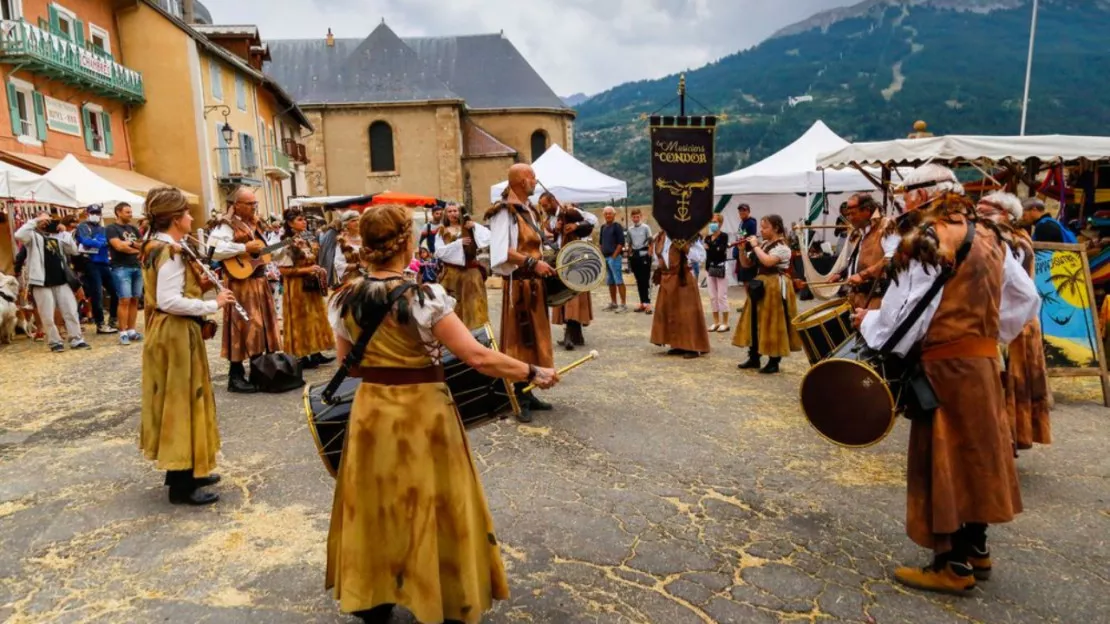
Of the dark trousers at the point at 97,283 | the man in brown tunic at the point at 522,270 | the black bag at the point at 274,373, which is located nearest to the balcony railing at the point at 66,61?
the dark trousers at the point at 97,283

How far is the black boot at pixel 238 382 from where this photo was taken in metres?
6.76

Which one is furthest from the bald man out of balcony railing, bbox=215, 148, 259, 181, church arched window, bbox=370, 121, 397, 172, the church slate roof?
church arched window, bbox=370, 121, 397, 172

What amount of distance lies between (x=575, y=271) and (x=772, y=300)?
2.53 m

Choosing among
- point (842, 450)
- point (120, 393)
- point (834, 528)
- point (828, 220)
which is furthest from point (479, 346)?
point (828, 220)

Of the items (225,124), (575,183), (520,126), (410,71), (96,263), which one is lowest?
(96,263)

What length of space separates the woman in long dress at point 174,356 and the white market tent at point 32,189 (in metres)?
8.13

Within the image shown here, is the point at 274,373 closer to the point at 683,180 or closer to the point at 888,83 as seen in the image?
the point at 683,180

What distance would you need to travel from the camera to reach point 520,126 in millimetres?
40719

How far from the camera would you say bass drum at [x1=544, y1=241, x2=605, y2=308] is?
5629 millimetres

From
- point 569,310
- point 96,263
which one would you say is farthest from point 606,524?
point 96,263

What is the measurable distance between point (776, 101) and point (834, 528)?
107m

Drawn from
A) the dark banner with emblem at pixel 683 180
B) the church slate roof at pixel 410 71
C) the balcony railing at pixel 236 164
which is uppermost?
the church slate roof at pixel 410 71

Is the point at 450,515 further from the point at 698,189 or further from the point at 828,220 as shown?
the point at 828,220

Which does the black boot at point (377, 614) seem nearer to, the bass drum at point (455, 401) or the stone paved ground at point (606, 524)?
the stone paved ground at point (606, 524)
